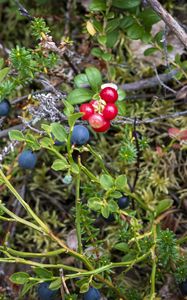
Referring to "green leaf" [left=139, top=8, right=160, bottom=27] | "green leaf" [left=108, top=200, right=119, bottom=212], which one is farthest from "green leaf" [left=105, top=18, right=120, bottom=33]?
"green leaf" [left=108, top=200, right=119, bottom=212]

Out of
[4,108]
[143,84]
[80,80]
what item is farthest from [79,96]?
[143,84]

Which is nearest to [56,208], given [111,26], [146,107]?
[146,107]

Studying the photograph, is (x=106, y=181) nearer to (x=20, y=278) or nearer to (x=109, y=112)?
(x=109, y=112)

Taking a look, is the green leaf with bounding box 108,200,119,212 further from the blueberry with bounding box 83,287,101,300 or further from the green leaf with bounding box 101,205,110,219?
the blueberry with bounding box 83,287,101,300

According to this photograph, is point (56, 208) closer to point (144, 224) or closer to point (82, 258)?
point (144, 224)

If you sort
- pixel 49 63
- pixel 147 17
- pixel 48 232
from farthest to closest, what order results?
1. pixel 147 17
2. pixel 49 63
3. pixel 48 232


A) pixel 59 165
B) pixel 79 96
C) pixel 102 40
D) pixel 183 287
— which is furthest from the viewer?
pixel 102 40

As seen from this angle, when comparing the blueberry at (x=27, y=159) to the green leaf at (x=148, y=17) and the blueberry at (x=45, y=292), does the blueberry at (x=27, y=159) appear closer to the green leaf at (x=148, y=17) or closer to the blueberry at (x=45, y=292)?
the blueberry at (x=45, y=292)
